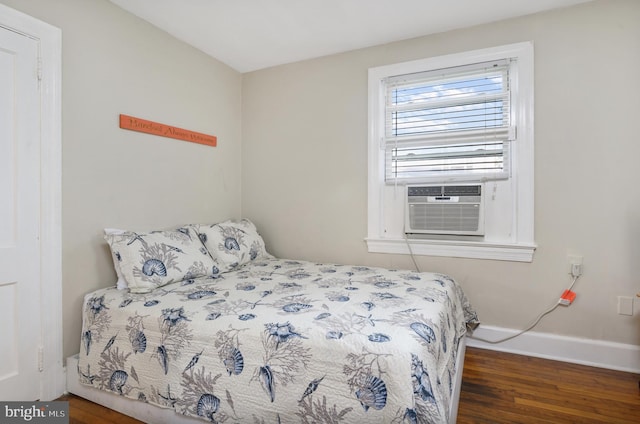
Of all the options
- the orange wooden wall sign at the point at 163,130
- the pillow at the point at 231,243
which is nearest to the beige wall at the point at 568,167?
the pillow at the point at 231,243

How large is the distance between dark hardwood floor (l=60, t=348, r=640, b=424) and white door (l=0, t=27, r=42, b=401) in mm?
306

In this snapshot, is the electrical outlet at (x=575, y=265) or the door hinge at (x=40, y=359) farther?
the electrical outlet at (x=575, y=265)

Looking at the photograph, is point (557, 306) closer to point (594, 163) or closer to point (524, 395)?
point (524, 395)

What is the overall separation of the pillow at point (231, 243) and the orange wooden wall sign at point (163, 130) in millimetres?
729

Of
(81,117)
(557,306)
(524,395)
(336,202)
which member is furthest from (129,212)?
(557,306)

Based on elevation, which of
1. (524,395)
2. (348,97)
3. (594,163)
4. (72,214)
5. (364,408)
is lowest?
(524,395)

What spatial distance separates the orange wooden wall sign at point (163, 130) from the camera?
2271 mm

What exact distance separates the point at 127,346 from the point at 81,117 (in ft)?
4.47

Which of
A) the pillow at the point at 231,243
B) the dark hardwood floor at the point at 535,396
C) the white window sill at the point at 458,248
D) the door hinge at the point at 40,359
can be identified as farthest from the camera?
the pillow at the point at 231,243

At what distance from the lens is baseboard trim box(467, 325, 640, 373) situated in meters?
2.14

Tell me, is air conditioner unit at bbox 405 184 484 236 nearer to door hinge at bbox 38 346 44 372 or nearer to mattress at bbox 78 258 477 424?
mattress at bbox 78 258 477 424

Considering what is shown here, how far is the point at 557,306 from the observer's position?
7.57 ft

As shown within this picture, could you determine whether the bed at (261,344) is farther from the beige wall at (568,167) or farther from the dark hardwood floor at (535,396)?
the beige wall at (568,167)

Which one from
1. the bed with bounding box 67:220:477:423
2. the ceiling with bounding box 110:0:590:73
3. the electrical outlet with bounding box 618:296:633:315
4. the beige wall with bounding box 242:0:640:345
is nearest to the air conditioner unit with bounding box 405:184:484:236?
the beige wall with bounding box 242:0:640:345
